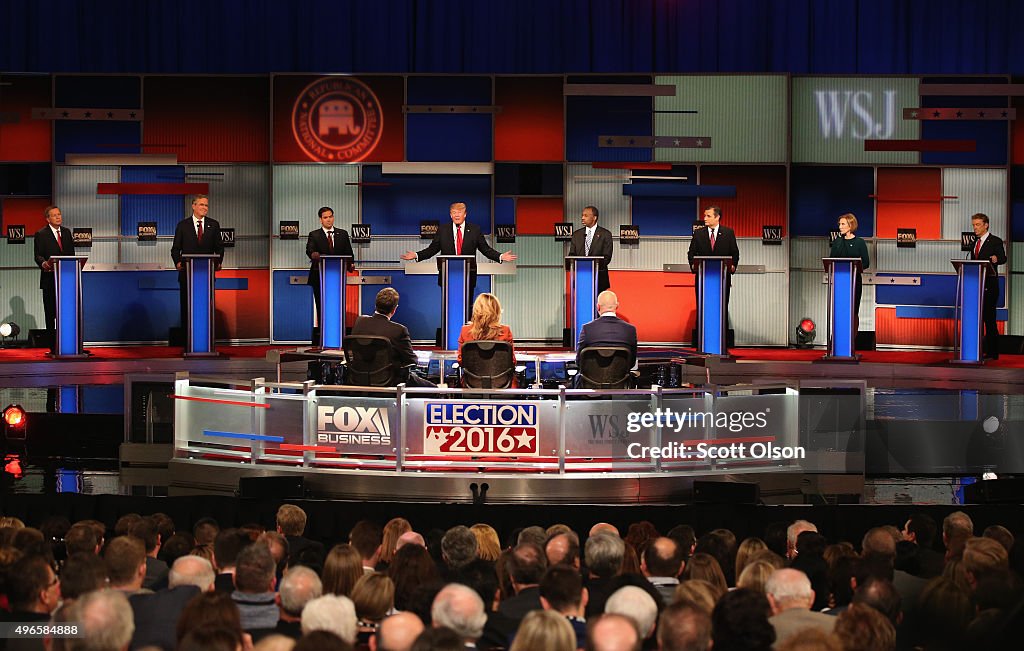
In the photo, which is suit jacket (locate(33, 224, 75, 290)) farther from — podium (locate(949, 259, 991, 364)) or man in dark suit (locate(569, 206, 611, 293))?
podium (locate(949, 259, 991, 364))

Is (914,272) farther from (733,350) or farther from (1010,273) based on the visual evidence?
(733,350)

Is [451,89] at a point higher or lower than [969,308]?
higher

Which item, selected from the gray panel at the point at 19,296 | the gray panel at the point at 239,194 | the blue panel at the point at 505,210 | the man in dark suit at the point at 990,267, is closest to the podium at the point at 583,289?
the blue panel at the point at 505,210

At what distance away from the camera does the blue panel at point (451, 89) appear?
13.8 metres

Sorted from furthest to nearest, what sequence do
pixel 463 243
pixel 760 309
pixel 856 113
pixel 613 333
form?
1. pixel 856 113
2. pixel 760 309
3. pixel 463 243
4. pixel 613 333

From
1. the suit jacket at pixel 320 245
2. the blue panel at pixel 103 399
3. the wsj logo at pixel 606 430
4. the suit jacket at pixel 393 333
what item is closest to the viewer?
the wsj logo at pixel 606 430

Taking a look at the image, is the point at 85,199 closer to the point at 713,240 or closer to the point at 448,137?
the point at 448,137

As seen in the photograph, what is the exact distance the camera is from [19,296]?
1380 cm

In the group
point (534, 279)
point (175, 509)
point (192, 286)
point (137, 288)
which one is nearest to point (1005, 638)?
point (175, 509)

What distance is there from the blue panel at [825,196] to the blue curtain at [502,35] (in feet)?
3.60

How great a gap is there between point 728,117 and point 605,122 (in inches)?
52.2

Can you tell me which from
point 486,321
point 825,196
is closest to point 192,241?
point 486,321

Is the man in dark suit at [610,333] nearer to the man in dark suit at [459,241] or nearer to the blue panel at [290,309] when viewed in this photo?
the man in dark suit at [459,241]

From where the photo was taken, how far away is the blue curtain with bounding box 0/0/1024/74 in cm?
1374
